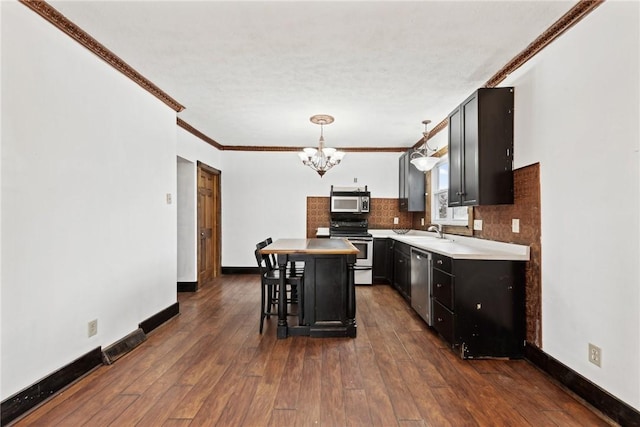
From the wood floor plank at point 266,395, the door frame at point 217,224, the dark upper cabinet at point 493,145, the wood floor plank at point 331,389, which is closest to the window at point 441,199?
the dark upper cabinet at point 493,145

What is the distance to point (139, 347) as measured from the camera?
283cm

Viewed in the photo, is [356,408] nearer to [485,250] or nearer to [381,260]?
[485,250]

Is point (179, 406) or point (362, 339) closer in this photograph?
point (179, 406)

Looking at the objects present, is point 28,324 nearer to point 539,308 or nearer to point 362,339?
point 362,339

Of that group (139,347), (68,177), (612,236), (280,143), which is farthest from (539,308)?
(280,143)

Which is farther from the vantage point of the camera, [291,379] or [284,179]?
[284,179]

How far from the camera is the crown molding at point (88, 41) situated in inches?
77.9

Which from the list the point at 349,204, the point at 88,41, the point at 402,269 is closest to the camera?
the point at 88,41

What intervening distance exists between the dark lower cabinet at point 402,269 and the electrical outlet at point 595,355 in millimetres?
2117

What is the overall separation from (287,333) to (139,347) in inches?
52.8

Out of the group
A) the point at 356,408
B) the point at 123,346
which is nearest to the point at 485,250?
the point at 356,408

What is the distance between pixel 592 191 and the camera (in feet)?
6.37

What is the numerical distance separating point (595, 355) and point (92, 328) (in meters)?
3.50

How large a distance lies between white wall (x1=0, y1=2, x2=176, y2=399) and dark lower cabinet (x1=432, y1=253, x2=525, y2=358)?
2.92m
